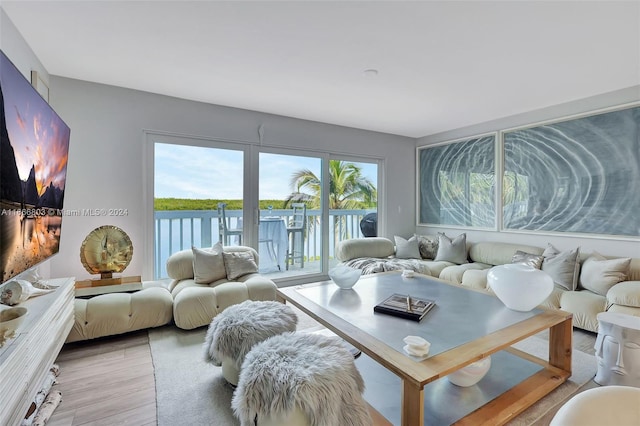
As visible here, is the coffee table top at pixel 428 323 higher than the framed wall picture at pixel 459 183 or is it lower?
lower

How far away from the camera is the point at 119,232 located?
8.86 ft

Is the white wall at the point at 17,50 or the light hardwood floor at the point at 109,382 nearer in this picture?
Answer: the light hardwood floor at the point at 109,382

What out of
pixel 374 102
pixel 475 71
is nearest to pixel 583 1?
pixel 475 71

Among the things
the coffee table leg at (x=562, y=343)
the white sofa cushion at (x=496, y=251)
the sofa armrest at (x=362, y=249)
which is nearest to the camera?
the coffee table leg at (x=562, y=343)

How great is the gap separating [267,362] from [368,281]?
139cm

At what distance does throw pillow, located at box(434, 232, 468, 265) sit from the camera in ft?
13.1

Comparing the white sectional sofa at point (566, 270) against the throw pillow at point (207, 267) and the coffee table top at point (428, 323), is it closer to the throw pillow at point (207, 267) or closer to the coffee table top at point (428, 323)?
the coffee table top at point (428, 323)

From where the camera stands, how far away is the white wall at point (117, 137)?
2.80 metres

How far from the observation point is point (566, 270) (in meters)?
2.86

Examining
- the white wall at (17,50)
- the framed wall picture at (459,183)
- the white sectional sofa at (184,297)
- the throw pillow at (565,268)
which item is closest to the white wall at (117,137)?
the white wall at (17,50)

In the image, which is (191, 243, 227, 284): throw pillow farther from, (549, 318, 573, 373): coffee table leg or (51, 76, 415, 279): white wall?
(549, 318, 573, 373): coffee table leg

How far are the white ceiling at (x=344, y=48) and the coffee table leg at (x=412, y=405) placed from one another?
79.2 inches

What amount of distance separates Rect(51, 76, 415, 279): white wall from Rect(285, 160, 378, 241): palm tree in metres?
0.74

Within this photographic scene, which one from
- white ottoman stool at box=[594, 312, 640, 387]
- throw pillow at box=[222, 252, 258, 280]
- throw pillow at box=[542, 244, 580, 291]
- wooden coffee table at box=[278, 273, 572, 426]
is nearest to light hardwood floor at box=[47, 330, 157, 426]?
throw pillow at box=[222, 252, 258, 280]
